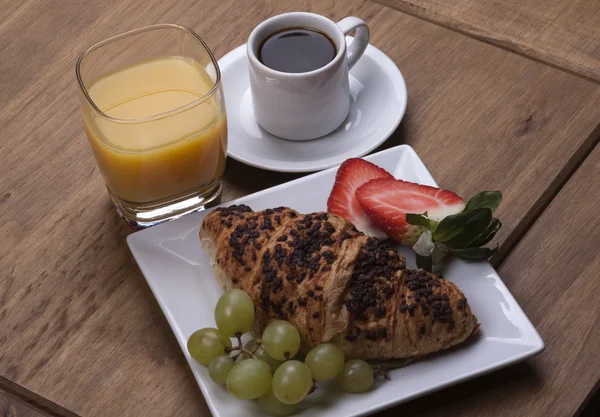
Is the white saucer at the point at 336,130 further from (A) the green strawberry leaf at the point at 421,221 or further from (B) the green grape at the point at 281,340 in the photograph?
(B) the green grape at the point at 281,340

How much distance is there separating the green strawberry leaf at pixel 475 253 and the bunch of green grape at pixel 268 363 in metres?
0.24

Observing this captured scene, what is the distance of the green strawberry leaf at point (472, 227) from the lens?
1145mm

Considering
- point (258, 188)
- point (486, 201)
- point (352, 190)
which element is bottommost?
point (258, 188)

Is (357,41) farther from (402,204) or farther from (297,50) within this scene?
(402,204)

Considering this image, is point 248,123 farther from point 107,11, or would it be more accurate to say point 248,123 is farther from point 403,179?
point 107,11

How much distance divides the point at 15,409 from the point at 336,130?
27.9 inches

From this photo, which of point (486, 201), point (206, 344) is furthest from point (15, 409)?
point (486, 201)

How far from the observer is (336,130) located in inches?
57.1

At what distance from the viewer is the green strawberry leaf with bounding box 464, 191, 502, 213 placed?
3.86ft

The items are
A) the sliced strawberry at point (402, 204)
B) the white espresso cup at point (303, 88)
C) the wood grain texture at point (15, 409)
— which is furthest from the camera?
the white espresso cup at point (303, 88)

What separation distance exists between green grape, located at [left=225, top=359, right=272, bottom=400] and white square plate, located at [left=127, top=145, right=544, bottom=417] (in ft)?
0.15

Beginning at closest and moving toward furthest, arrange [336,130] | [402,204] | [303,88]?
[402,204] < [303,88] < [336,130]

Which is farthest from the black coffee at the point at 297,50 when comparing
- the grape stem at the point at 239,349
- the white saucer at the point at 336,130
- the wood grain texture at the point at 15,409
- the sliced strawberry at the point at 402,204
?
the wood grain texture at the point at 15,409

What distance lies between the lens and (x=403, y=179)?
131cm
